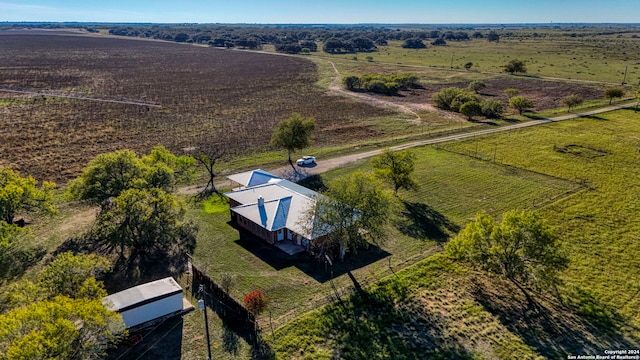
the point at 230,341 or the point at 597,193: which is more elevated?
the point at 597,193

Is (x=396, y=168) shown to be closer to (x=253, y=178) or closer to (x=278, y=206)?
(x=278, y=206)

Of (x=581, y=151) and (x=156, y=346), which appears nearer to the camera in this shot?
(x=156, y=346)

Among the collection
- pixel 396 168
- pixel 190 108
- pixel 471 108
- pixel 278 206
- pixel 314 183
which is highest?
pixel 471 108

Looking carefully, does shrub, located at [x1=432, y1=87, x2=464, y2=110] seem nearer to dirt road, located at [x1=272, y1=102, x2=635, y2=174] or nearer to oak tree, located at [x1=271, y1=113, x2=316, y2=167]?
dirt road, located at [x1=272, y1=102, x2=635, y2=174]

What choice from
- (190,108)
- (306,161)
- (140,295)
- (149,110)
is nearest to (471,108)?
(306,161)

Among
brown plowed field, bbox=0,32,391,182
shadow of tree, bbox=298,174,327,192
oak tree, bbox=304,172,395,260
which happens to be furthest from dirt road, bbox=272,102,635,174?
oak tree, bbox=304,172,395,260
